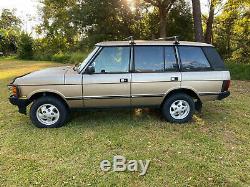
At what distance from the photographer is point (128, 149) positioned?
5.71 metres

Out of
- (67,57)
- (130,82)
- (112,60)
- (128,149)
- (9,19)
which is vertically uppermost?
(9,19)

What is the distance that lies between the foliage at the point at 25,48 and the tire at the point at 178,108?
82.9 ft

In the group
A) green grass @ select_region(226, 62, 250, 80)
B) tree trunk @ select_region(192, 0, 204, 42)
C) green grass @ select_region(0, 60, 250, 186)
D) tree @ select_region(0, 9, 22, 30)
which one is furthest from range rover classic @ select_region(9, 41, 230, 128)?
tree @ select_region(0, 9, 22, 30)

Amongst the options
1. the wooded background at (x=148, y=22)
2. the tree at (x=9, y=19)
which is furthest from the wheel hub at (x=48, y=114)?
the tree at (x=9, y=19)

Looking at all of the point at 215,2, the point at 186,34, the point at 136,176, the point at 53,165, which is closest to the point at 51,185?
the point at 53,165

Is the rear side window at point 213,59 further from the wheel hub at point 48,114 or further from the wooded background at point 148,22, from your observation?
the wooded background at point 148,22

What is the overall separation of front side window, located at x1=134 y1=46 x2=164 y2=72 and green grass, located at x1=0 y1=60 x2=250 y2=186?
4.23 feet

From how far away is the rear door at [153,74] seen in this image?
669 cm

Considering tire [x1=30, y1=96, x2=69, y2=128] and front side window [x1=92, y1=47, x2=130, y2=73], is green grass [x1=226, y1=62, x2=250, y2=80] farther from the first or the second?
tire [x1=30, y1=96, x2=69, y2=128]

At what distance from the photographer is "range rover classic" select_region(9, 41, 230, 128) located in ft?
21.5

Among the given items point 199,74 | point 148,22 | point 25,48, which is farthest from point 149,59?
point 25,48

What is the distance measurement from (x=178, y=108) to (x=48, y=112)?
2923 millimetres

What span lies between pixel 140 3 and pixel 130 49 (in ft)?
61.2

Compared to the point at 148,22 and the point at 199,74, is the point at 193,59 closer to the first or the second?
the point at 199,74
